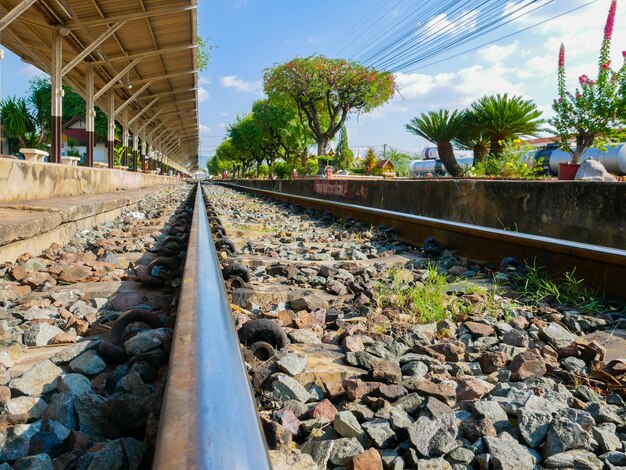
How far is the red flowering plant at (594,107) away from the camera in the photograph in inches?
442

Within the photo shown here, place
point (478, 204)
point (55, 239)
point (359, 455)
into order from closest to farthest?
point (359, 455) → point (55, 239) → point (478, 204)

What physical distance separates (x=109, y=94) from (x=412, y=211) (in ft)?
50.2

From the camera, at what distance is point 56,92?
1241 cm

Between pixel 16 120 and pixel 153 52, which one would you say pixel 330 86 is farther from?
pixel 16 120

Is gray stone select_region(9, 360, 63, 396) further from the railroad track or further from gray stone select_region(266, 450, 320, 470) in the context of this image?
gray stone select_region(266, 450, 320, 470)

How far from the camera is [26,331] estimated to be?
199 cm

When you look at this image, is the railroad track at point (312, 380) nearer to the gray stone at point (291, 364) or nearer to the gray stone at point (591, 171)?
the gray stone at point (291, 364)

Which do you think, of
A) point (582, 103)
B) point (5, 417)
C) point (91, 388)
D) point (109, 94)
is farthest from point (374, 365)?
point (109, 94)

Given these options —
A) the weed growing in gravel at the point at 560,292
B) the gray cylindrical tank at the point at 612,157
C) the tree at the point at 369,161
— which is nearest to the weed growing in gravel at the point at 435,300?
the weed growing in gravel at the point at 560,292

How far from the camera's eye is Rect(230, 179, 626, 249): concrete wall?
4.07m

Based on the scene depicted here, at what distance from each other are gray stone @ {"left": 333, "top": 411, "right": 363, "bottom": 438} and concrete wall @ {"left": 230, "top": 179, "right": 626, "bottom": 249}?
3429mm

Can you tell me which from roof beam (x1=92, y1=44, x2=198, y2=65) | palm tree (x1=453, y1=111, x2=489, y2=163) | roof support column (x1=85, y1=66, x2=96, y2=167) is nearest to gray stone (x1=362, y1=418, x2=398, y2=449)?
roof support column (x1=85, y1=66, x2=96, y2=167)

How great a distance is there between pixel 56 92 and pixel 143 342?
41.7 ft

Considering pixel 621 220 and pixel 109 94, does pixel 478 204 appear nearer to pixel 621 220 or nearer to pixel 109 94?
pixel 621 220
